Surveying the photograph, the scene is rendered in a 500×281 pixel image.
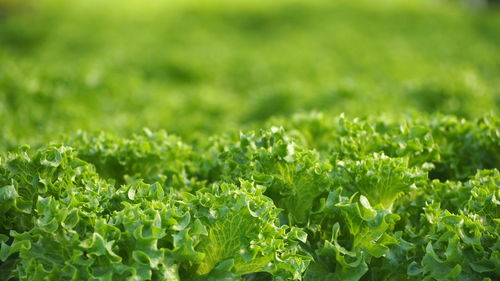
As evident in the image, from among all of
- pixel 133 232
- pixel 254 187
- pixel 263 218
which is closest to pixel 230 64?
pixel 254 187

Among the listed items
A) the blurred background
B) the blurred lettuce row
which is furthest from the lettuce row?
the blurred background

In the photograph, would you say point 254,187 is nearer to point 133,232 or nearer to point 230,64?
point 133,232

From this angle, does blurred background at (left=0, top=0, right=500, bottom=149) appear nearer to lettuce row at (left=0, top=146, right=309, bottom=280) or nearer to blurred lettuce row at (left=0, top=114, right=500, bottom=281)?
blurred lettuce row at (left=0, top=114, right=500, bottom=281)

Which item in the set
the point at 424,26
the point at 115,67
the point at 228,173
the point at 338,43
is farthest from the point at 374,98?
the point at 424,26

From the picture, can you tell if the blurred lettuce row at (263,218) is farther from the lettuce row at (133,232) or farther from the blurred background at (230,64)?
the blurred background at (230,64)

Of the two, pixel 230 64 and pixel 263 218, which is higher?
pixel 263 218

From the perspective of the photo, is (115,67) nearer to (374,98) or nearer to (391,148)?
(374,98)
